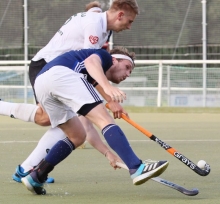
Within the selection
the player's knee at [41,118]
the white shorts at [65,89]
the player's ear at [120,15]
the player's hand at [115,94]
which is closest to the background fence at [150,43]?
the player's knee at [41,118]

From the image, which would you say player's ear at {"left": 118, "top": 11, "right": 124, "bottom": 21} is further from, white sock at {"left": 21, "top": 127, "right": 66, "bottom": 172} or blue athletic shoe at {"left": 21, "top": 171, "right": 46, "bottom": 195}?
blue athletic shoe at {"left": 21, "top": 171, "right": 46, "bottom": 195}

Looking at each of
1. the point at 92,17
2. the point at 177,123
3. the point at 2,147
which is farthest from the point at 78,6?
the point at 92,17

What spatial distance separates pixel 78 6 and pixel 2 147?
9.48 metres

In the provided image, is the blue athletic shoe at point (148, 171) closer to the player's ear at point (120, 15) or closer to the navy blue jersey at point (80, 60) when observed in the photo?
the navy blue jersey at point (80, 60)

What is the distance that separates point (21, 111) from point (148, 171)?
166cm

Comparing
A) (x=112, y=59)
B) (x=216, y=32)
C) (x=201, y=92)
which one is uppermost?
(x=112, y=59)

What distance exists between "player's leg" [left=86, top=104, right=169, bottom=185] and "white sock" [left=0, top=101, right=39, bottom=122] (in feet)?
3.80

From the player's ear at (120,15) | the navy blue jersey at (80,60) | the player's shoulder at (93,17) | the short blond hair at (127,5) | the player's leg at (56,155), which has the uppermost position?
the short blond hair at (127,5)

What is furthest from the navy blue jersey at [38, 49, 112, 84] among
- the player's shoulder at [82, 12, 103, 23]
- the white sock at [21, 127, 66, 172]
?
the white sock at [21, 127, 66, 172]

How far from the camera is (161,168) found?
4367mm

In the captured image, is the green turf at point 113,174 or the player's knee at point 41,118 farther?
the player's knee at point 41,118

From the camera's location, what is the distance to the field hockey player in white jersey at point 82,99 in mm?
4469

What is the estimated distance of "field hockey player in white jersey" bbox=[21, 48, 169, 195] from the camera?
4.47 m

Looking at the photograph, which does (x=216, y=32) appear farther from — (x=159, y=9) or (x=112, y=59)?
(x=112, y=59)
